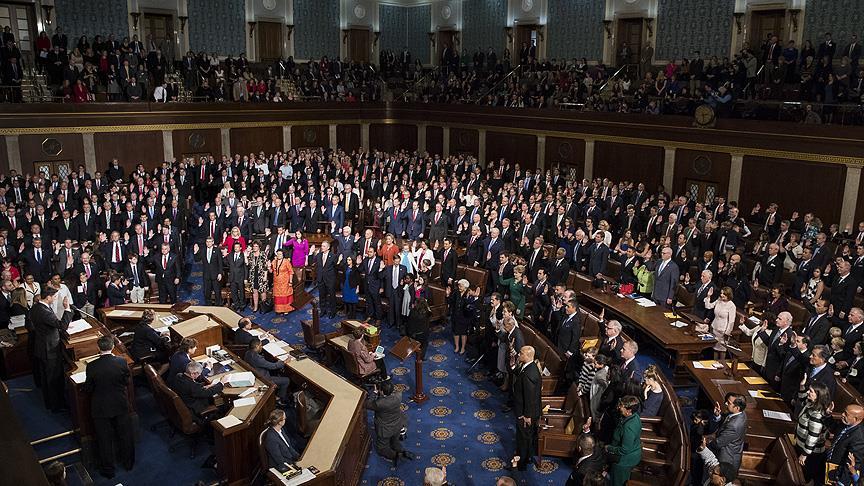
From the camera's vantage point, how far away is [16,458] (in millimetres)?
2449

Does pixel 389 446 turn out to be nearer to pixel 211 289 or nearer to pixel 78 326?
pixel 78 326

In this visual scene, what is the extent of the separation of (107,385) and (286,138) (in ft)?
67.3

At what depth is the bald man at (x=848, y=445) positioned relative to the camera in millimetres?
6141

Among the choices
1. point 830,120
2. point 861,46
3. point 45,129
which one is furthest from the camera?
point 45,129

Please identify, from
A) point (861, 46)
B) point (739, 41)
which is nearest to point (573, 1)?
point (739, 41)

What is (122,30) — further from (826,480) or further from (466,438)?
(826,480)

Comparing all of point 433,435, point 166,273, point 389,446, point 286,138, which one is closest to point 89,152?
point 286,138

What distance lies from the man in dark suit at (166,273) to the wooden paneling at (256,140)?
13.1 metres

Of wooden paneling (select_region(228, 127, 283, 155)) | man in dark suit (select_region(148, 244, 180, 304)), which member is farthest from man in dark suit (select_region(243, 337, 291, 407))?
wooden paneling (select_region(228, 127, 283, 155))

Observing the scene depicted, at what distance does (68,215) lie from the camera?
15.7 meters

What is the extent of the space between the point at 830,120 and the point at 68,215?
61.2ft

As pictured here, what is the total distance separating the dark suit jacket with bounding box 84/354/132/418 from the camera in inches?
302

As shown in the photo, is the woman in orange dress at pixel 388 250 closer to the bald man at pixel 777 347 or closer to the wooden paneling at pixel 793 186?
the bald man at pixel 777 347

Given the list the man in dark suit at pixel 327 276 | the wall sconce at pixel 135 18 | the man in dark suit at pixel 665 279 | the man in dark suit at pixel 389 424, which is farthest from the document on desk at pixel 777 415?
the wall sconce at pixel 135 18
